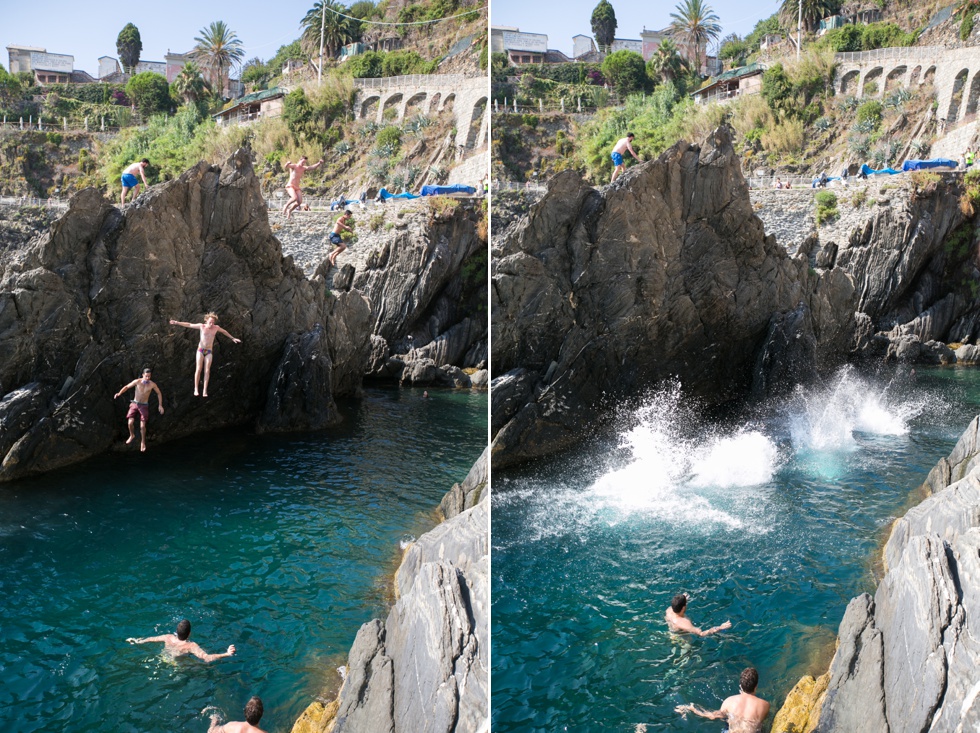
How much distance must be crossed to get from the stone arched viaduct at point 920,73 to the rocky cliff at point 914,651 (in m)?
8.37

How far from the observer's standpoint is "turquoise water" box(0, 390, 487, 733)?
18.2 feet

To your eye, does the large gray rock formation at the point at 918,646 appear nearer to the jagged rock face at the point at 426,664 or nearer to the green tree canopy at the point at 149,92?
the jagged rock face at the point at 426,664

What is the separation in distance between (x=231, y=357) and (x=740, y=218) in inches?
378

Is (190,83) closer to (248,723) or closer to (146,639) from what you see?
(146,639)

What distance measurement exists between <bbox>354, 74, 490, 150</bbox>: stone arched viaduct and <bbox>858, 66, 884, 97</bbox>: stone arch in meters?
6.30

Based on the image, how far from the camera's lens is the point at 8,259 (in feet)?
39.1

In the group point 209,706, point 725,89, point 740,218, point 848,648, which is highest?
point 725,89

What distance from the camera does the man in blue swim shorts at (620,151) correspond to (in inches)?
Answer: 365

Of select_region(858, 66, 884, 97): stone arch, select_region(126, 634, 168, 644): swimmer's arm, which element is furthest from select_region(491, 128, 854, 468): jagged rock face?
select_region(126, 634, 168, 644): swimmer's arm

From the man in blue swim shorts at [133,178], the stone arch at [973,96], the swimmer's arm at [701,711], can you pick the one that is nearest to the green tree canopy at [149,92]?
the man in blue swim shorts at [133,178]

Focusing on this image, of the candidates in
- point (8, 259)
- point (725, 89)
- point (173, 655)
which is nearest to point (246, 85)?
point (8, 259)

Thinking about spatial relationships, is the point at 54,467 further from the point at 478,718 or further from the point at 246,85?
the point at 478,718

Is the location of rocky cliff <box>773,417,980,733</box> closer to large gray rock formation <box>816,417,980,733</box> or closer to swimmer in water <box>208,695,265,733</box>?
large gray rock formation <box>816,417,980,733</box>

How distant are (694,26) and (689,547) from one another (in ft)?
16.5
